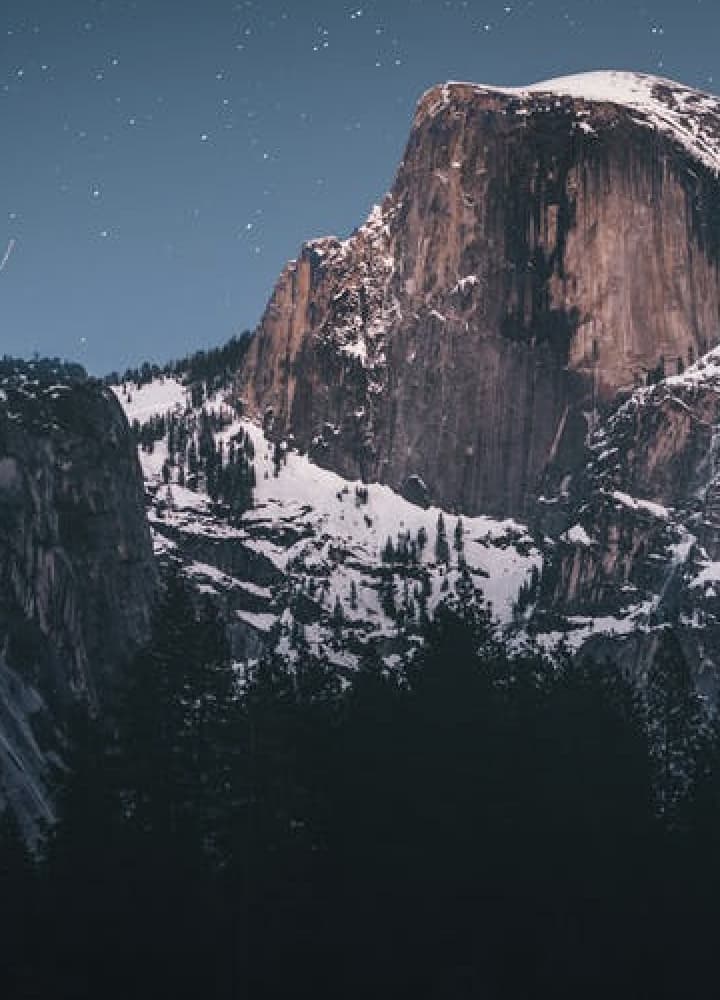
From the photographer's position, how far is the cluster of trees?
56.8 m

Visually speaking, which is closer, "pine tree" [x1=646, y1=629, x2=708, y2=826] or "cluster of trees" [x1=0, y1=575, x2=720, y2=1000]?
"cluster of trees" [x1=0, y1=575, x2=720, y2=1000]

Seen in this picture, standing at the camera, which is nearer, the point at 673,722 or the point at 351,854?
the point at 351,854

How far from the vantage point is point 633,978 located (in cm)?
5872

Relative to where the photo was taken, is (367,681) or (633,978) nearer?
(633,978)

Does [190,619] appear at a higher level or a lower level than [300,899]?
higher

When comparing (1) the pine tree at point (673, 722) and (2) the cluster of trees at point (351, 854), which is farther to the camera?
(1) the pine tree at point (673, 722)

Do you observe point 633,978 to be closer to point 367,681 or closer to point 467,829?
point 467,829

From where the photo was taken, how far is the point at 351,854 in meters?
63.5

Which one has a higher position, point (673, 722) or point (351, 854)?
point (673, 722)

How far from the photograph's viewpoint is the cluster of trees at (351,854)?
186 feet

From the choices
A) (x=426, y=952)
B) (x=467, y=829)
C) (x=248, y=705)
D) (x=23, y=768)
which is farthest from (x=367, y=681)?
(x=23, y=768)

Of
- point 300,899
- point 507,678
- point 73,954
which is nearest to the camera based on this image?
point 73,954

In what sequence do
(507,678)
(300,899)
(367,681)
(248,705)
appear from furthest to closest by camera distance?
1. (507,678)
2. (367,681)
3. (248,705)
4. (300,899)

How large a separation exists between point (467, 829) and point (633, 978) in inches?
311
